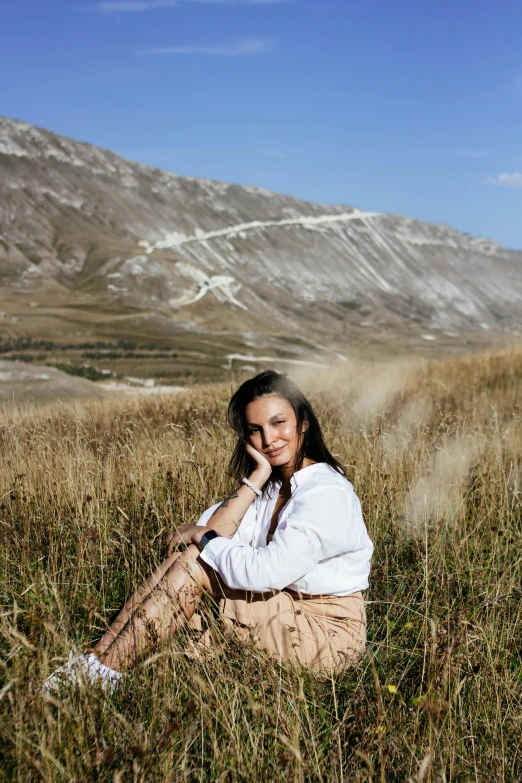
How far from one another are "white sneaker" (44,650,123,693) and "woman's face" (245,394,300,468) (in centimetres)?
113

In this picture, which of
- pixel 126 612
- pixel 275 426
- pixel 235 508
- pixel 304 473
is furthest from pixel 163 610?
pixel 275 426

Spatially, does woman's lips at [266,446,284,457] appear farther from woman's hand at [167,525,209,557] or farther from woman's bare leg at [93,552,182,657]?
woman's bare leg at [93,552,182,657]

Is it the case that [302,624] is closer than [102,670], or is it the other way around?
[102,670]

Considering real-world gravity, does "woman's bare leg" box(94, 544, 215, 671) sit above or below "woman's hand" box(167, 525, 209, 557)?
below

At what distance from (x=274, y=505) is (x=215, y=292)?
80032 millimetres

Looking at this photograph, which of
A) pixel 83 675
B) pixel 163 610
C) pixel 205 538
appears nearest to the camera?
pixel 83 675

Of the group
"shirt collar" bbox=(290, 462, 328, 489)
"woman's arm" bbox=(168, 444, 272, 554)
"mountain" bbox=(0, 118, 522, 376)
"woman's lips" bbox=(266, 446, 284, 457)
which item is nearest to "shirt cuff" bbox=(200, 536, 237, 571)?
"woman's arm" bbox=(168, 444, 272, 554)

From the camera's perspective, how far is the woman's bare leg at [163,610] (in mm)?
2572

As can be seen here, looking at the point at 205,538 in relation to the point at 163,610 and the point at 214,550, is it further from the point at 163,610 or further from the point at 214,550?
the point at 163,610

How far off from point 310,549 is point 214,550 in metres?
0.39

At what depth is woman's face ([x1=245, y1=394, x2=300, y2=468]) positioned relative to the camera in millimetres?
3141

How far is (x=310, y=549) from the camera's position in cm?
270

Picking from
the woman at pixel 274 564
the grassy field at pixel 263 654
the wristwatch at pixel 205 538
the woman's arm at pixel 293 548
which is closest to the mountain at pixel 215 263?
the grassy field at pixel 263 654

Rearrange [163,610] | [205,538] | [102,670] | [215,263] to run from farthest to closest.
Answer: [215,263] < [205,538] < [163,610] < [102,670]
